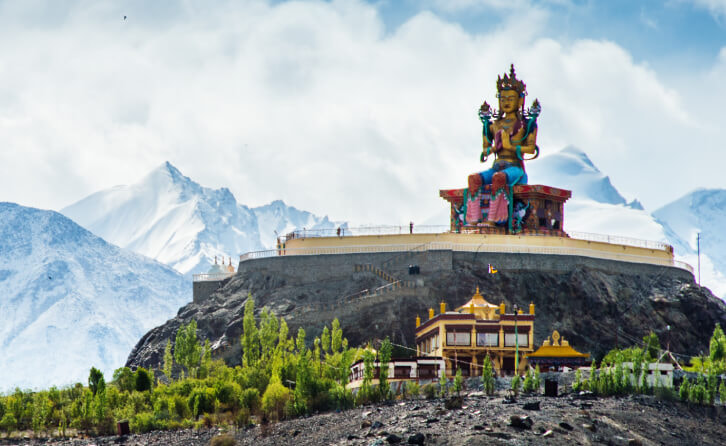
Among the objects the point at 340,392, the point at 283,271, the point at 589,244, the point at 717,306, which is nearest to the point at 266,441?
the point at 340,392

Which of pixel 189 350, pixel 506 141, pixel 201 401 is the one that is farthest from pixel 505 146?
pixel 201 401

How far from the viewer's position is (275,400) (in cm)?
7775

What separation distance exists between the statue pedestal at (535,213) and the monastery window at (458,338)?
→ 71.7 ft

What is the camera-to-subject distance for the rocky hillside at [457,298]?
92562mm

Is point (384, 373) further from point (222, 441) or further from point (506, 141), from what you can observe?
point (506, 141)

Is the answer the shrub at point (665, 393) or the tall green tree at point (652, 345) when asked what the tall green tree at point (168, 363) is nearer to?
the tall green tree at point (652, 345)

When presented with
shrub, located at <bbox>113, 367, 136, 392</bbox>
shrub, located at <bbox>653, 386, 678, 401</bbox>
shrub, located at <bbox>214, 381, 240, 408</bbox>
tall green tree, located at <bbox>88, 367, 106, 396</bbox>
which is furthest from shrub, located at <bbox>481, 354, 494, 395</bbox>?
tall green tree, located at <bbox>88, 367, 106, 396</bbox>

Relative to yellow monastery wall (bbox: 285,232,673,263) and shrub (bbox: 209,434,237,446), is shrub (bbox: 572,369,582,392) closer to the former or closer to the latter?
shrub (bbox: 209,434,237,446)

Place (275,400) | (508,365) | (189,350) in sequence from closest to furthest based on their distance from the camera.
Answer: (275,400), (508,365), (189,350)

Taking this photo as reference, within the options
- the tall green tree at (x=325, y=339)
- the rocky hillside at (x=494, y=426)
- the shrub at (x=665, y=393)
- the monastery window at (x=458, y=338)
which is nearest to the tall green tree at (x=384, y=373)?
the rocky hillside at (x=494, y=426)

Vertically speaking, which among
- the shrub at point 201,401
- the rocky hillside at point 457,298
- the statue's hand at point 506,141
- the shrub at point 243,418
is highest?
the statue's hand at point 506,141

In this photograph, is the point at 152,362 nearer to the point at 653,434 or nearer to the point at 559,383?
the point at 559,383

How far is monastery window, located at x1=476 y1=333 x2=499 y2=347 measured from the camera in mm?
82938

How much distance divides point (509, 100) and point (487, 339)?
32.5 meters
